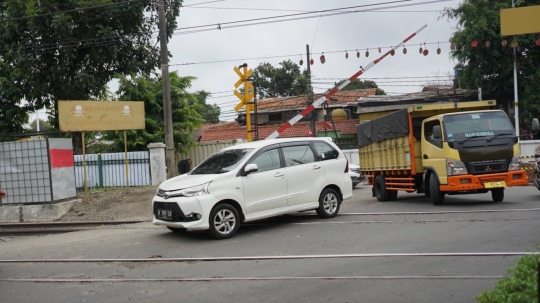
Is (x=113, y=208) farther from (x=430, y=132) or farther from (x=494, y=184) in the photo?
(x=494, y=184)

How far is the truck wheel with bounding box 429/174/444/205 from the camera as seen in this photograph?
43.9 ft

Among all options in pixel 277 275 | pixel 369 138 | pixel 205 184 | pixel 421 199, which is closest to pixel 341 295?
pixel 277 275

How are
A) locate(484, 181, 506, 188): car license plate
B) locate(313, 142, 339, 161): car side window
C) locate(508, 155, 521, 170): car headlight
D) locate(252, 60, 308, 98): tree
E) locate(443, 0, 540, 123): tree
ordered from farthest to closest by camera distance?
locate(252, 60, 308, 98): tree < locate(443, 0, 540, 123): tree < locate(508, 155, 521, 170): car headlight < locate(484, 181, 506, 188): car license plate < locate(313, 142, 339, 161): car side window

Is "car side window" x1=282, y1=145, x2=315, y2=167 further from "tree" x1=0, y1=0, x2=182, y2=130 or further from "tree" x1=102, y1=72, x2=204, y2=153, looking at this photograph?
"tree" x1=102, y1=72, x2=204, y2=153

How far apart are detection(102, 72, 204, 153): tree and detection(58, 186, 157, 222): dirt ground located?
9.34 meters

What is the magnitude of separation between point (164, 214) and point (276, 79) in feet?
165

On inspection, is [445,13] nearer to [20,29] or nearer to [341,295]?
[20,29]

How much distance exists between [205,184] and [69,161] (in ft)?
28.7

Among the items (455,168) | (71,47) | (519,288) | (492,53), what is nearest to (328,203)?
(455,168)

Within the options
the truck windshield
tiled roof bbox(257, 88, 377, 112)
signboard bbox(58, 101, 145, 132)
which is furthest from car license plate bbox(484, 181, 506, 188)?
tiled roof bbox(257, 88, 377, 112)

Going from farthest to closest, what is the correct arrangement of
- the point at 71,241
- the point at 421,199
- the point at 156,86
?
the point at 156,86
the point at 421,199
the point at 71,241

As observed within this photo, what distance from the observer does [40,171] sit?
1664 cm

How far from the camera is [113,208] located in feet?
56.1

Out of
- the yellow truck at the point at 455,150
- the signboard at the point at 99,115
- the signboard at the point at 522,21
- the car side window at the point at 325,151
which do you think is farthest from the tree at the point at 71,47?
the signboard at the point at 522,21
